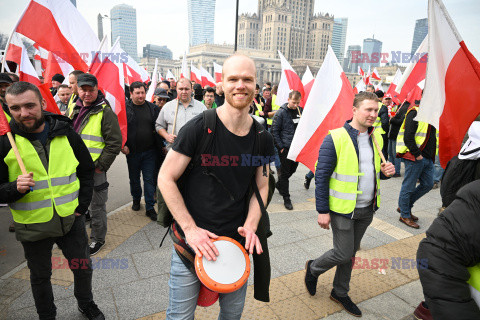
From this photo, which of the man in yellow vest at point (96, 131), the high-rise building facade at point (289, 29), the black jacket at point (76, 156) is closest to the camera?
the black jacket at point (76, 156)

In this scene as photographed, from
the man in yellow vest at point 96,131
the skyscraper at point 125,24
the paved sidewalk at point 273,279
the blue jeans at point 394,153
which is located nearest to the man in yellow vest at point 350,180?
the paved sidewalk at point 273,279

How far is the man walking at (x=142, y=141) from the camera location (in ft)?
15.9

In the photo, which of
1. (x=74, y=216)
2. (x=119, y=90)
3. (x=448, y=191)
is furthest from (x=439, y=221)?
(x=119, y=90)

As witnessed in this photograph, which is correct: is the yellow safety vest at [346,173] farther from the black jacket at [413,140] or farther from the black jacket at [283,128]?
the black jacket at [283,128]

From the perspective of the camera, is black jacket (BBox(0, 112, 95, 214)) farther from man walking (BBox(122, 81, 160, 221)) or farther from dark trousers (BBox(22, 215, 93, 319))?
man walking (BBox(122, 81, 160, 221))

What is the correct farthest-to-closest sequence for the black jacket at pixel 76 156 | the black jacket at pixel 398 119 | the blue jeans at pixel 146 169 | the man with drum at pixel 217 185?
the black jacket at pixel 398 119 < the blue jeans at pixel 146 169 < the black jacket at pixel 76 156 < the man with drum at pixel 217 185

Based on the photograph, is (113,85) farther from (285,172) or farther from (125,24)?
(125,24)

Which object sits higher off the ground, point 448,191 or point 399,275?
point 448,191

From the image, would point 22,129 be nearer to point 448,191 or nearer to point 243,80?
point 243,80

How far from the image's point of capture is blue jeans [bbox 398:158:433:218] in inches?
196

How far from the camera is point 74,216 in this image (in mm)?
2471

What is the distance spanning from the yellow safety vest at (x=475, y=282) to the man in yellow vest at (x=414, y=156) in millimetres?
3970

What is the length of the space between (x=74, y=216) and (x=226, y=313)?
1.49 meters

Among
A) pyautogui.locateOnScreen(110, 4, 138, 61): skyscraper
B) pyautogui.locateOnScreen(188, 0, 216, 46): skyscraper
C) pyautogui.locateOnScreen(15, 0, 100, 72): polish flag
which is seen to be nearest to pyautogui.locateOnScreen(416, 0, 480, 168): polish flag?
pyautogui.locateOnScreen(15, 0, 100, 72): polish flag
